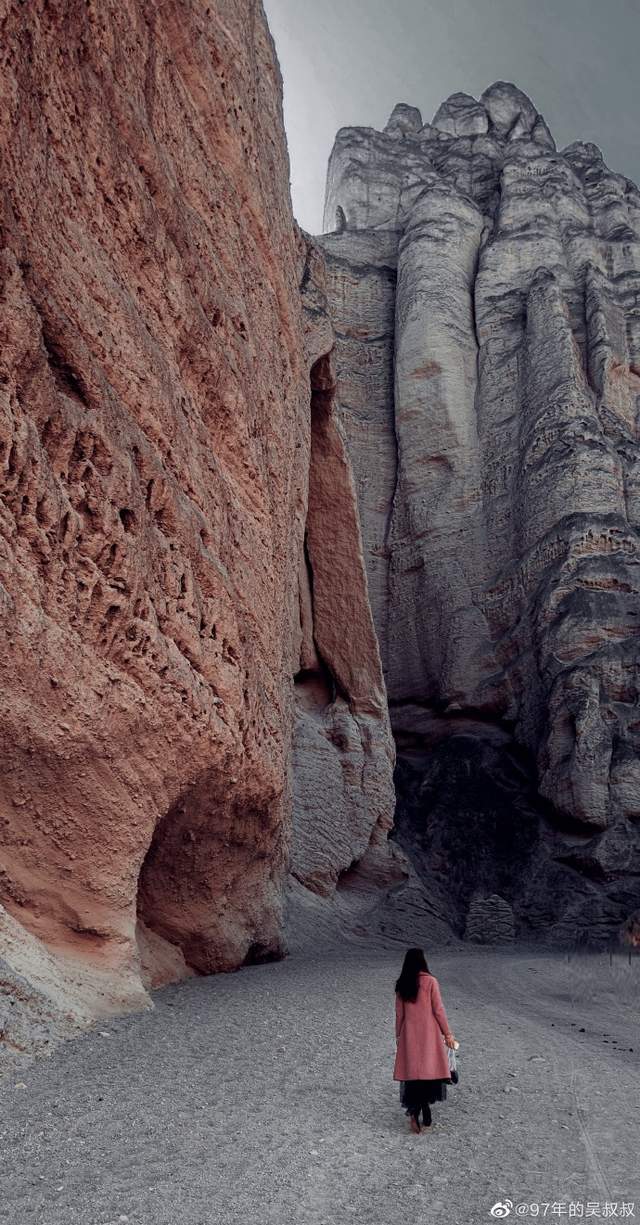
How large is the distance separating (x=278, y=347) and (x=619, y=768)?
15.2m

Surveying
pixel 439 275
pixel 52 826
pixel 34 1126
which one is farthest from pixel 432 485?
pixel 34 1126

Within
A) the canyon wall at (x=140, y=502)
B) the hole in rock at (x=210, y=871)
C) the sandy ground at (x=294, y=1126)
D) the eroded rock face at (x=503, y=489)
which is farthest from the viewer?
the eroded rock face at (x=503, y=489)

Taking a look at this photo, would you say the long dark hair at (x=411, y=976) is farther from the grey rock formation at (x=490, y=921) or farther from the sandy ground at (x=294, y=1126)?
the grey rock formation at (x=490, y=921)

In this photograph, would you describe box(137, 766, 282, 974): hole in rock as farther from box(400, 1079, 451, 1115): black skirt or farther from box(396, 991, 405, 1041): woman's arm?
box(400, 1079, 451, 1115): black skirt

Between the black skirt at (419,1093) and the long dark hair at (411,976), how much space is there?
17.4 inches

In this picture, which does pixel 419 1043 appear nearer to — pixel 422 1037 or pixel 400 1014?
pixel 422 1037

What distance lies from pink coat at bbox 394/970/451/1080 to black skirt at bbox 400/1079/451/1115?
3 cm

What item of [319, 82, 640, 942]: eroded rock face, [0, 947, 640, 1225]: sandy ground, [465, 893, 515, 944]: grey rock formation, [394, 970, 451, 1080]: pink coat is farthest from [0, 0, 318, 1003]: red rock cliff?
[319, 82, 640, 942]: eroded rock face

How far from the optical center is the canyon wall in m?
6.32

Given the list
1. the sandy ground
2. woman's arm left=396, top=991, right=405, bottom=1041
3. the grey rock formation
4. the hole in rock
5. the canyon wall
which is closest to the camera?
the sandy ground

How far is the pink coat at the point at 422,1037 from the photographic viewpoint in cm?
474

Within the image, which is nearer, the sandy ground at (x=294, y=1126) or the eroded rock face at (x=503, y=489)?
the sandy ground at (x=294, y=1126)

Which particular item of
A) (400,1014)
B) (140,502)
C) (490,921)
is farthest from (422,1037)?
(490,921)

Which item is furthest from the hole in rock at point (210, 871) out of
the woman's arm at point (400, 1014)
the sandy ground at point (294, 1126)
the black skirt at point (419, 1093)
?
the black skirt at point (419, 1093)
